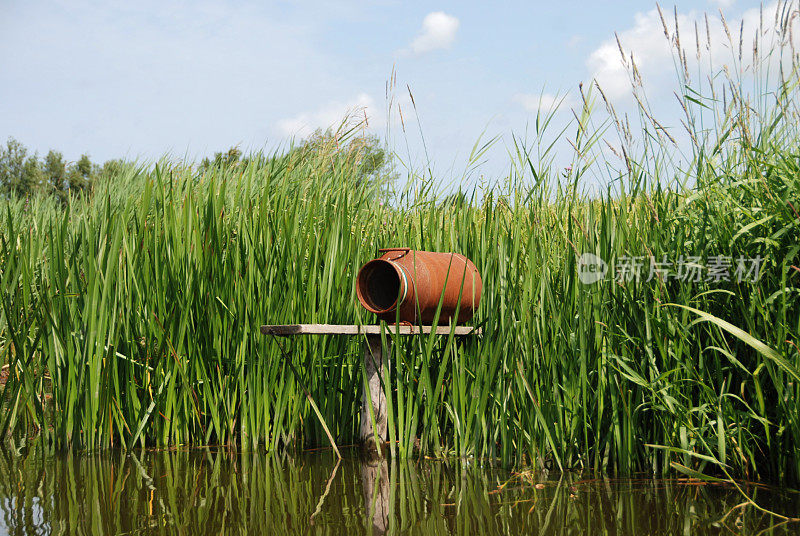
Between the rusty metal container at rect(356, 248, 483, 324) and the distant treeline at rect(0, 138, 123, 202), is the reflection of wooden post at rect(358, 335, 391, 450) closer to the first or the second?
the rusty metal container at rect(356, 248, 483, 324)

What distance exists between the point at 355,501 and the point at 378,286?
56.5 inches

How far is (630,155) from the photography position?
3168mm

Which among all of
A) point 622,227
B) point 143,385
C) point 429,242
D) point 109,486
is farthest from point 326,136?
point 109,486

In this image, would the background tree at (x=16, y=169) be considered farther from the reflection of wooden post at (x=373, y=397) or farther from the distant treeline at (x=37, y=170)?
the reflection of wooden post at (x=373, y=397)

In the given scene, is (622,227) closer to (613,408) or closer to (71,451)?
(613,408)

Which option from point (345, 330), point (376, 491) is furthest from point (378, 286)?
point (376, 491)

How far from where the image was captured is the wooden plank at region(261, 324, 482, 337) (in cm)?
319

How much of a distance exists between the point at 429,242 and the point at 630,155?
1.45 metres

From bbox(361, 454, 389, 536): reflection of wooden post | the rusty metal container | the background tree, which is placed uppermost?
the background tree

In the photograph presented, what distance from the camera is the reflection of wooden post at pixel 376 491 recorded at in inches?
93.8

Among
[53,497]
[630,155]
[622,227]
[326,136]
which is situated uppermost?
[326,136]

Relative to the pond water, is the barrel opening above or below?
above

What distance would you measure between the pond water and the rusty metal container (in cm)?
82

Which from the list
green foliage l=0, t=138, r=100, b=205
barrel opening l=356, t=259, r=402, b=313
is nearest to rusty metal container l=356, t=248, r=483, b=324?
barrel opening l=356, t=259, r=402, b=313
